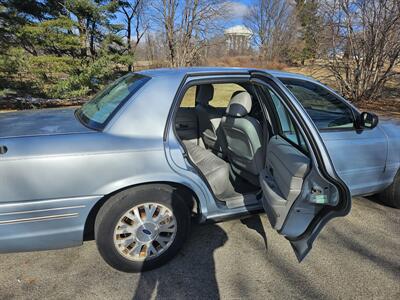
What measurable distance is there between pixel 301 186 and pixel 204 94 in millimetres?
2153

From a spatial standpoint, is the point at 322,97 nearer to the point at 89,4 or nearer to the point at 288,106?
the point at 288,106

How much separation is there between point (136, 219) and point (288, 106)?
1.45m

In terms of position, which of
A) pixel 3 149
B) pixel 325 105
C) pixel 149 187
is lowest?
pixel 149 187

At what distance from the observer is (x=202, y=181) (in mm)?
2346

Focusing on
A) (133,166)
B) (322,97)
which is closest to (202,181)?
(133,166)

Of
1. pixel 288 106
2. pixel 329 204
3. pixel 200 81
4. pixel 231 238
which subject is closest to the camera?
pixel 329 204

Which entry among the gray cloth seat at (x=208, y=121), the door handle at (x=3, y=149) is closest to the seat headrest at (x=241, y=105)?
the gray cloth seat at (x=208, y=121)

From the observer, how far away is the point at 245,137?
2.87m

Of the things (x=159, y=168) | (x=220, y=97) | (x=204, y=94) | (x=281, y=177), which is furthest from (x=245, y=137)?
(x=220, y=97)

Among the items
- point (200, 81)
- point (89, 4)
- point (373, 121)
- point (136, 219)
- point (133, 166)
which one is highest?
point (89, 4)

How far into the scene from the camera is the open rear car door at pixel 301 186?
6.31 ft

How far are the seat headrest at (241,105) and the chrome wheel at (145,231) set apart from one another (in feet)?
4.09

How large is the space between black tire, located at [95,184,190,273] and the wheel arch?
2 cm

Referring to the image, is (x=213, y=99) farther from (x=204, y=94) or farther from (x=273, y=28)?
(x=273, y=28)
